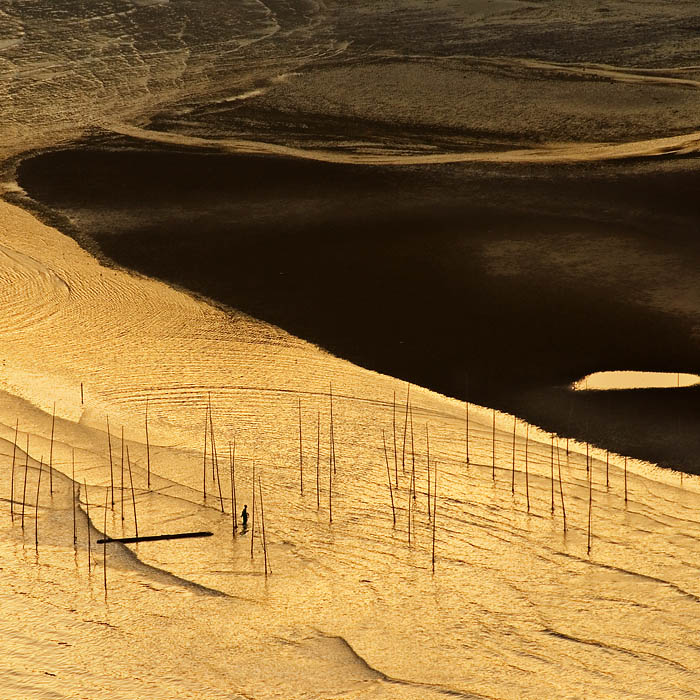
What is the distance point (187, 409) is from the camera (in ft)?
32.8

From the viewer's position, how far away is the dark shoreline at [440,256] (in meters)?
10.8

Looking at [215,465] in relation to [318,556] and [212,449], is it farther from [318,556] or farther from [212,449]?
[318,556]

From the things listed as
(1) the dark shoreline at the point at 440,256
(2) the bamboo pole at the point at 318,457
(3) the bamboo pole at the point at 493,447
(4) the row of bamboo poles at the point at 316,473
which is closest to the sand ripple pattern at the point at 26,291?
(1) the dark shoreline at the point at 440,256

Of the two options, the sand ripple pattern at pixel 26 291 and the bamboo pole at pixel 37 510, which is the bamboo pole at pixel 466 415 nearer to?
the bamboo pole at pixel 37 510

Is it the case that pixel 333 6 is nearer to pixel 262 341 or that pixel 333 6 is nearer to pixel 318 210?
pixel 318 210

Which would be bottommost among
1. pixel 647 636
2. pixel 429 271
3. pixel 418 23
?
pixel 647 636

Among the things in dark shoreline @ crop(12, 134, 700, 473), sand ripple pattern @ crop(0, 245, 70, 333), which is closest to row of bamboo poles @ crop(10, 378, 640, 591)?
dark shoreline @ crop(12, 134, 700, 473)

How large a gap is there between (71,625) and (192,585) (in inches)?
34.3

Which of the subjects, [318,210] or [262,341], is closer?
[262,341]

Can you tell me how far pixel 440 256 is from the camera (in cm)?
1393

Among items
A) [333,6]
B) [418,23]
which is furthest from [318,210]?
[333,6]

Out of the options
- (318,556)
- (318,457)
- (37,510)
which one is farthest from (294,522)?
(37,510)

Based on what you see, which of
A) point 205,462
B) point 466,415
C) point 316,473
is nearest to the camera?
point 316,473

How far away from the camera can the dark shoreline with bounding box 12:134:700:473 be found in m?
10.8
